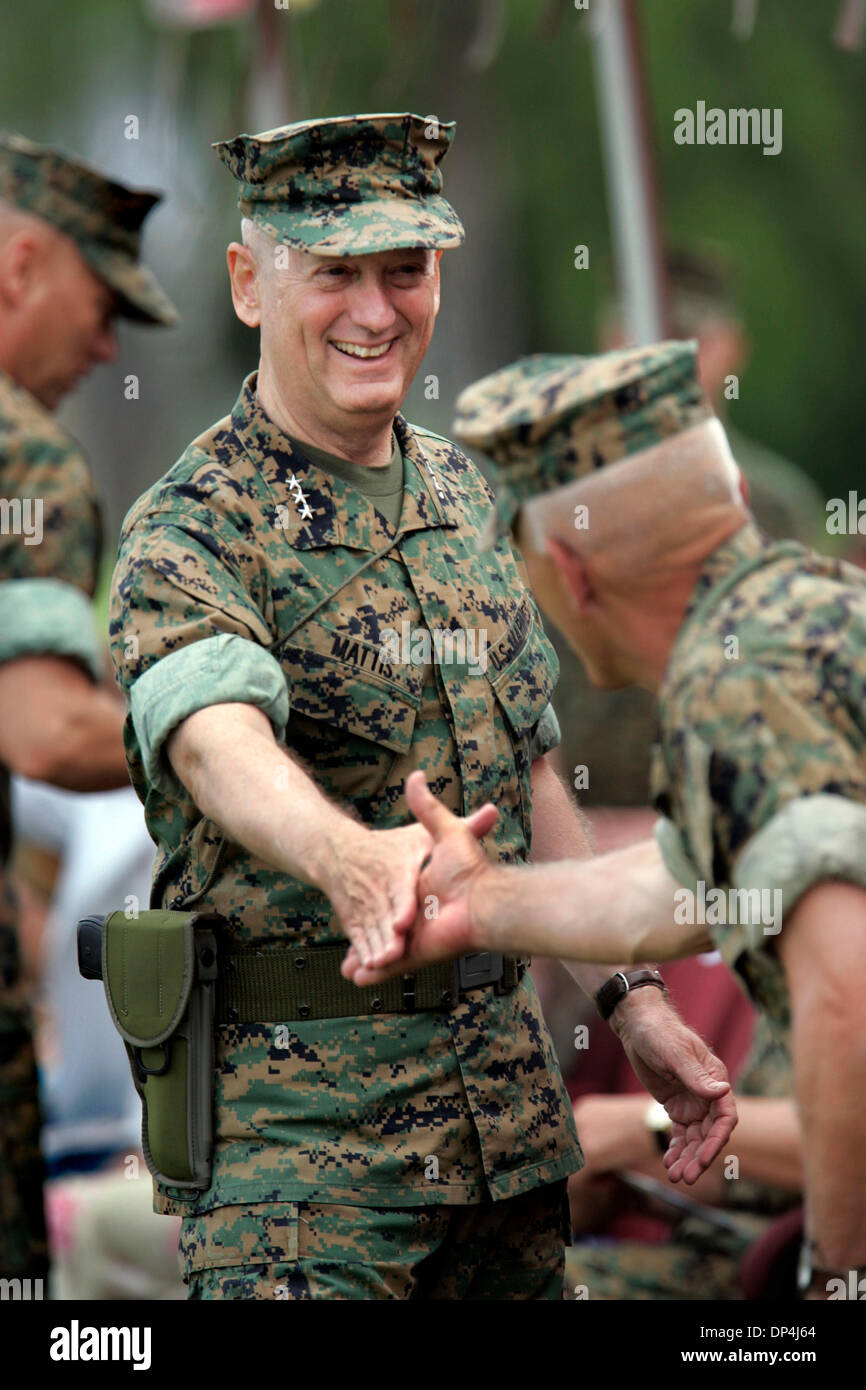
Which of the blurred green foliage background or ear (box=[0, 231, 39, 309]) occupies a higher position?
the blurred green foliage background

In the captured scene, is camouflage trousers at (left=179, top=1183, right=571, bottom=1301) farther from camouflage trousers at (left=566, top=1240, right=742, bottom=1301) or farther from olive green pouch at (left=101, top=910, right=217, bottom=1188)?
camouflage trousers at (left=566, top=1240, right=742, bottom=1301)

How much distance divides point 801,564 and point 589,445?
286 millimetres

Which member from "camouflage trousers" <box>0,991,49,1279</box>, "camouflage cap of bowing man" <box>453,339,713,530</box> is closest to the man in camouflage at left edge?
"camouflage trousers" <box>0,991,49,1279</box>

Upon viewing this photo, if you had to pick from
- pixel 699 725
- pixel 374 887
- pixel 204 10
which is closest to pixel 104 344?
pixel 204 10

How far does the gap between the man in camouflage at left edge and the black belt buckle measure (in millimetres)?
1794

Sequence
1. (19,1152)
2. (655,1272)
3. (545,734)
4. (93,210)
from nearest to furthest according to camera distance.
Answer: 1. (545,734)
2. (655,1272)
3. (19,1152)
4. (93,210)

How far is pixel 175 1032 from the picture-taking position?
2998 mm

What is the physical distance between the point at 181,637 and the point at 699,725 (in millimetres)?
816

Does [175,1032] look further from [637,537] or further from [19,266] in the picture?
[19,266]

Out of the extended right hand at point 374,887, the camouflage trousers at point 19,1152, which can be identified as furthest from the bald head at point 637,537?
the camouflage trousers at point 19,1152

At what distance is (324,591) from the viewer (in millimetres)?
3012

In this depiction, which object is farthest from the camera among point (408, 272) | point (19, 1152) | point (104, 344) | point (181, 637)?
point (104, 344)

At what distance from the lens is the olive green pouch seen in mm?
2965
